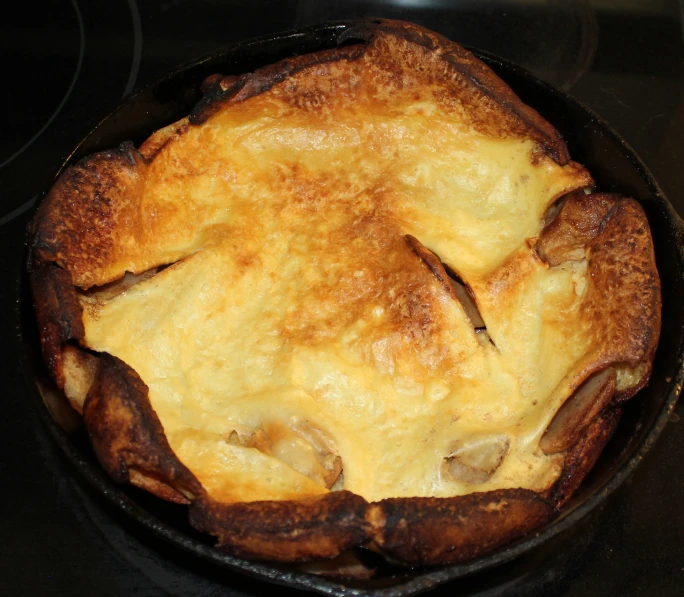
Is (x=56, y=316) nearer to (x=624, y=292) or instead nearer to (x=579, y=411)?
(x=579, y=411)

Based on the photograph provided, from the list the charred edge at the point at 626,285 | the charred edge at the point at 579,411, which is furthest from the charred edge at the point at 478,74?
the charred edge at the point at 579,411

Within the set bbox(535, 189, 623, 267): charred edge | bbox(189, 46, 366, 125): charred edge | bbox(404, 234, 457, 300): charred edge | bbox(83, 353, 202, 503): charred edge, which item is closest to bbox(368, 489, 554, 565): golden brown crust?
bbox(83, 353, 202, 503): charred edge

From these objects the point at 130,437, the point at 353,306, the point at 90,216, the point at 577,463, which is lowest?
the point at 577,463

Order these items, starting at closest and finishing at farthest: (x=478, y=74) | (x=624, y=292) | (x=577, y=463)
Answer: (x=577, y=463)
(x=624, y=292)
(x=478, y=74)

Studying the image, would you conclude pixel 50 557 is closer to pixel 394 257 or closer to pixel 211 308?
pixel 211 308

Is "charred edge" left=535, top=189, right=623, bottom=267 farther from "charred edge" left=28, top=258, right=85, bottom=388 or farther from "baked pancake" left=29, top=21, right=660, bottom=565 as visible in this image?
"charred edge" left=28, top=258, right=85, bottom=388

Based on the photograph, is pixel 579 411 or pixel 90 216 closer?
pixel 579 411

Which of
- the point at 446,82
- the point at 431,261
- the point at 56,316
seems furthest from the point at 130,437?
the point at 446,82
